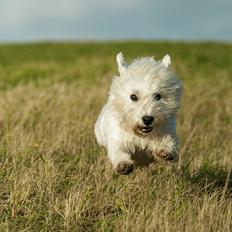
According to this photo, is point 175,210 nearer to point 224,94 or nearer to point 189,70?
point 224,94

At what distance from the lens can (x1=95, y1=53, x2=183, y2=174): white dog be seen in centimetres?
707

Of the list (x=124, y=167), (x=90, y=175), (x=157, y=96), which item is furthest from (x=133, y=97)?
(x=90, y=175)

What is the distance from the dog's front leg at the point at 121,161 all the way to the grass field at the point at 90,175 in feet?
0.95

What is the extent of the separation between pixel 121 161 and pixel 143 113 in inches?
20.2

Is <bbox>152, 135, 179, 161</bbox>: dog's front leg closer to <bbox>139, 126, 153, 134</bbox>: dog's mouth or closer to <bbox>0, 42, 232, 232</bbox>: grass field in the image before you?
<bbox>139, 126, 153, 134</bbox>: dog's mouth

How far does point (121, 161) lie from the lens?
7.06m

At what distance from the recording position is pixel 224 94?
18641 mm

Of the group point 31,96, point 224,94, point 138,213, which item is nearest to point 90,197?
point 138,213

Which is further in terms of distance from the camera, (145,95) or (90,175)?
(90,175)

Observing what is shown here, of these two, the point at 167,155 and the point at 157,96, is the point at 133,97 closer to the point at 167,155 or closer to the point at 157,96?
the point at 157,96

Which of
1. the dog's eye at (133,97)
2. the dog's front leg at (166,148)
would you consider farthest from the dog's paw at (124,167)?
the dog's eye at (133,97)

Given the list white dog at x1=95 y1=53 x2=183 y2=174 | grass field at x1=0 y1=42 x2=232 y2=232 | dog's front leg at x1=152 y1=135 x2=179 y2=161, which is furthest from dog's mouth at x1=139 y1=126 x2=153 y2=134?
grass field at x1=0 y1=42 x2=232 y2=232

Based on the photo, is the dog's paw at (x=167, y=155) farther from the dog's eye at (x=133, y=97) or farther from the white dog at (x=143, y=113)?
the dog's eye at (x=133, y=97)

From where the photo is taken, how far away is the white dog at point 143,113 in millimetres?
7074
